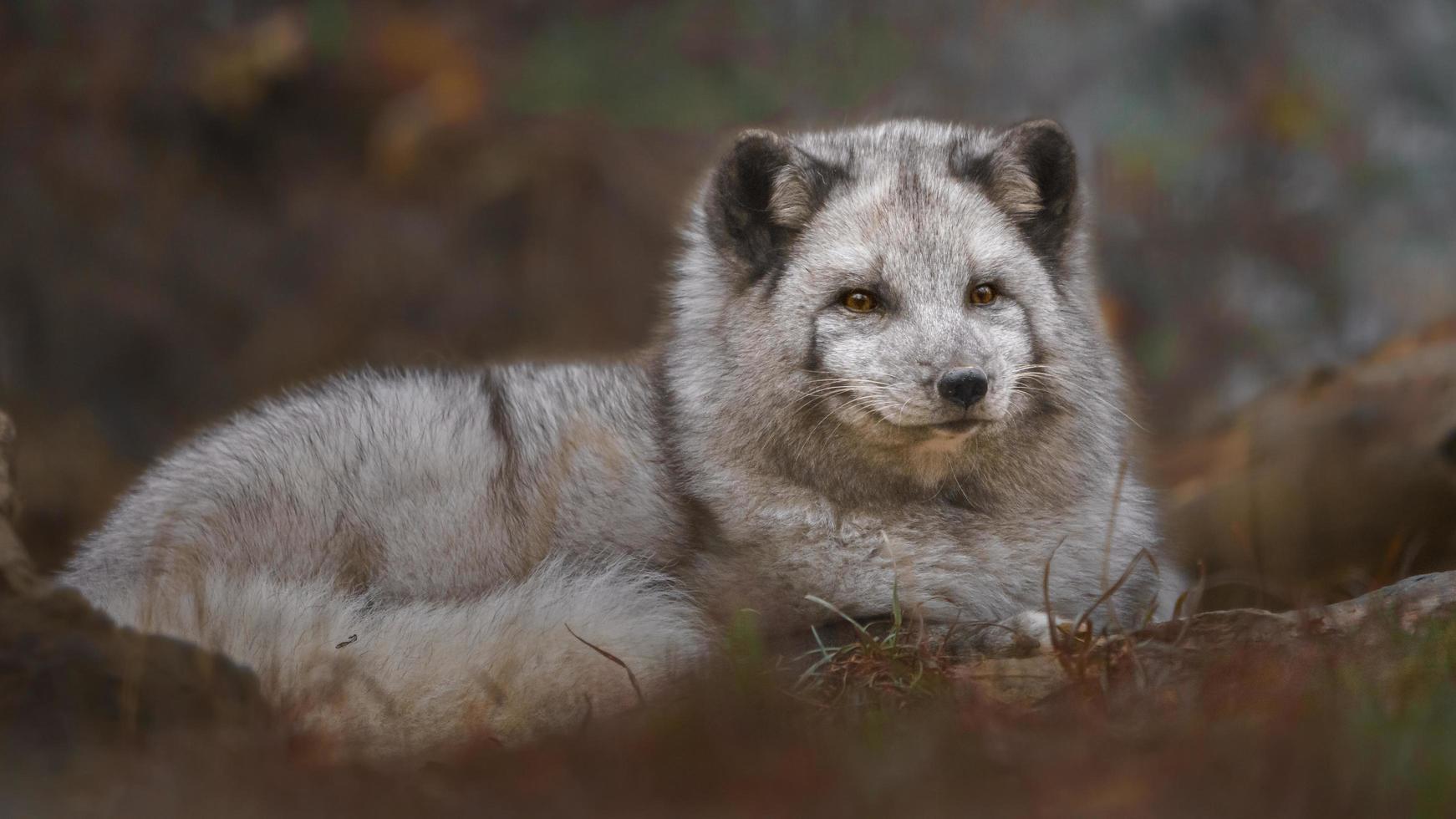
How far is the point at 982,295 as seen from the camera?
3777mm

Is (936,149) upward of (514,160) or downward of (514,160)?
downward

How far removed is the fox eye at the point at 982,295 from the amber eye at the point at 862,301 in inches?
12.0

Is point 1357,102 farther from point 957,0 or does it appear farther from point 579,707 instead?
point 579,707

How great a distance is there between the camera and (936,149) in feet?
13.0

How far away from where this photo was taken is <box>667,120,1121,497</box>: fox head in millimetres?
3602

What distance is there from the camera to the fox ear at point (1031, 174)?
12.7 feet

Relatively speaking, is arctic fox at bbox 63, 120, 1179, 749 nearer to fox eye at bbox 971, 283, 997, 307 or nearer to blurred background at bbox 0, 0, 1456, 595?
fox eye at bbox 971, 283, 997, 307

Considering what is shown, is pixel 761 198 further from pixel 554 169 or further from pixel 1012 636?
pixel 554 169

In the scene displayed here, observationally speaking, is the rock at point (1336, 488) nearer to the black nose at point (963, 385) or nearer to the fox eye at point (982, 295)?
the fox eye at point (982, 295)

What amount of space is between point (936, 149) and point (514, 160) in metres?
6.27

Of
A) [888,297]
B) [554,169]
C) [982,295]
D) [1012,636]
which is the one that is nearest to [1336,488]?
[982,295]

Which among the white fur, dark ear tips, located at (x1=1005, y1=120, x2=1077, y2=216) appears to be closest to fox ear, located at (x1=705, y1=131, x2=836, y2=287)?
dark ear tips, located at (x1=1005, y1=120, x2=1077, y2=216)

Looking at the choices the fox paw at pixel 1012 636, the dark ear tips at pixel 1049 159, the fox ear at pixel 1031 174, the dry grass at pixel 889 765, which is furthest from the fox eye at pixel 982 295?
the dry grass at pixel 889 765

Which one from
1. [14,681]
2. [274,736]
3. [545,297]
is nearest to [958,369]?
[274,736]
